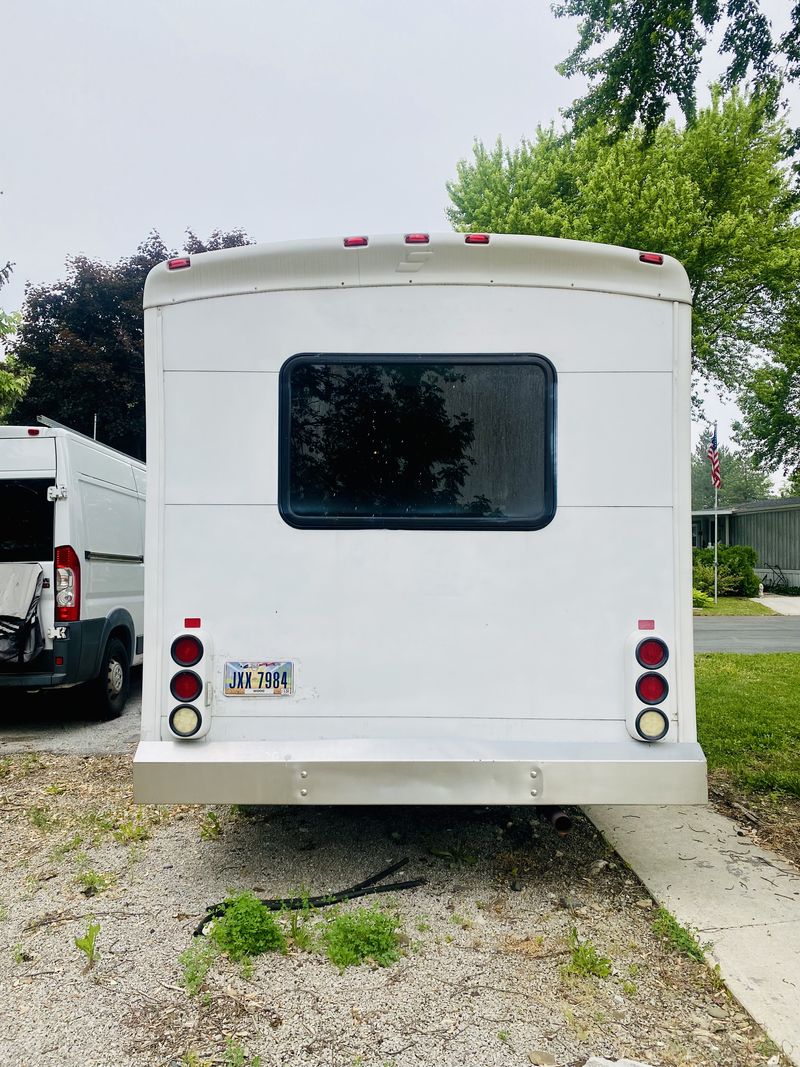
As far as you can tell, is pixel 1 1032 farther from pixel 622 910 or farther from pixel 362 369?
pixel 362 369

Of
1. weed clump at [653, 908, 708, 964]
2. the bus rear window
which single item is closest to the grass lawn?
the bus rear window

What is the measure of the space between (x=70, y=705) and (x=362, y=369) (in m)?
6.33

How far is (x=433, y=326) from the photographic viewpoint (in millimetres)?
3412

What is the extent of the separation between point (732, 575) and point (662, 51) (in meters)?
18.6

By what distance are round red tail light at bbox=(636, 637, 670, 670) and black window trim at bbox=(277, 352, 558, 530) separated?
68 centimetres

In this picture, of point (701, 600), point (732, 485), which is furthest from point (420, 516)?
point (732, 485)

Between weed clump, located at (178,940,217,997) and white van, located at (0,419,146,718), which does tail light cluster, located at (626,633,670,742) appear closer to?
→ weed clump, located at (178,940,217,997)

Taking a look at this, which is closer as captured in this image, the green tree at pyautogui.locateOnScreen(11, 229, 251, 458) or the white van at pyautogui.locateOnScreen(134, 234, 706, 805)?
the white van at pyautogui.locateOnScreen(134, 234, 706, 805)

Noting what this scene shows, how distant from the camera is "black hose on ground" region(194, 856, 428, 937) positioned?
337cm

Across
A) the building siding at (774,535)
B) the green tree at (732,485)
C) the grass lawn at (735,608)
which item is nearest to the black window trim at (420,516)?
the grass lawn at (735,608)

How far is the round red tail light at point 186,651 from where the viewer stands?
3.35 m

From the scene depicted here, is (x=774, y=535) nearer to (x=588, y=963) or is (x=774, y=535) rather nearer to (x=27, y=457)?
(x=27, y=457)

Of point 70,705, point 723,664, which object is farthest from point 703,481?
point 70,705

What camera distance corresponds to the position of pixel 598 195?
18.3 meters
